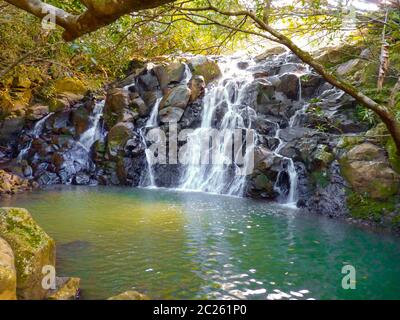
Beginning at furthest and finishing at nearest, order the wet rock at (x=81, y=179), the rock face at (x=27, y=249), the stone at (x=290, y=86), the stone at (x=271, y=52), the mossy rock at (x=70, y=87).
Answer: the mossy rock at (x=70, y=87) < the stone at (x=271, y=52) < the wet rock at (x=81, y=179) < the stone at (x=290, y=86) < the rock face at (x=27, y=249)

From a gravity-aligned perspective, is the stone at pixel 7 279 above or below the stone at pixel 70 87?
below

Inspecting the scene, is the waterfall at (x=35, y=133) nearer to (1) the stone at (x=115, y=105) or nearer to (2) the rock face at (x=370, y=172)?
(1) the stone at (x=115, y=105)

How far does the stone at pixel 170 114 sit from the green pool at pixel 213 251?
838 centimetres

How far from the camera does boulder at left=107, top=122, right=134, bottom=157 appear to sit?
2300cm

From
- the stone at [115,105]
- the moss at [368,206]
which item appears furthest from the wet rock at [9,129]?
the moss at [368,206]

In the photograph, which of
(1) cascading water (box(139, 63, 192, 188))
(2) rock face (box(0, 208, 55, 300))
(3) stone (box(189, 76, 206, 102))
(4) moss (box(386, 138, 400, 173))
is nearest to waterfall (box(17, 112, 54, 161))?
(1) cascading water (box(139, 63, 192, 188))

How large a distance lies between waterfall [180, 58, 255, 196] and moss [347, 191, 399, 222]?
5.97m

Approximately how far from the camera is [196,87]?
76.9 ft

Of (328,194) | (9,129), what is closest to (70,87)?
(9,129)

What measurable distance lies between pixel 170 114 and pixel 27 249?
17.2 m

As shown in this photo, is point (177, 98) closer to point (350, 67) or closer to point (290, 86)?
point (290, 86)

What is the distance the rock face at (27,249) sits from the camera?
5766 mm
